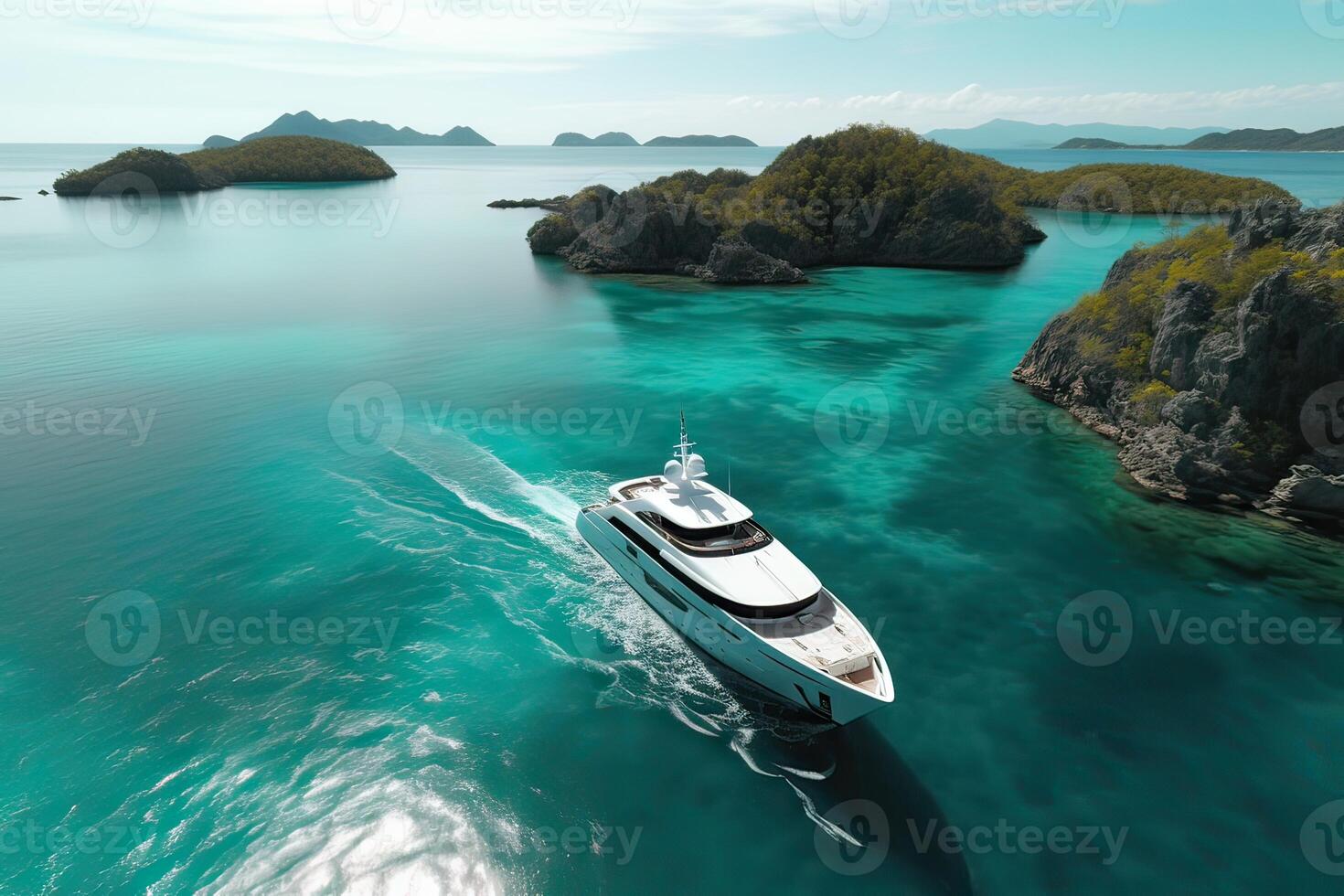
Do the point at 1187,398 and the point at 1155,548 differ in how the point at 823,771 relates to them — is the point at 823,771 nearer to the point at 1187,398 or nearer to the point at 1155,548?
the point at 1155,548

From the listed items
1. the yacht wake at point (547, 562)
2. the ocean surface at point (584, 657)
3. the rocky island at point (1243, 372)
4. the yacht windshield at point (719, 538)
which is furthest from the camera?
the rocky island at point (1243, 372)

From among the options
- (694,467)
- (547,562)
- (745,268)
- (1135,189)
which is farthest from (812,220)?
(1135,189)

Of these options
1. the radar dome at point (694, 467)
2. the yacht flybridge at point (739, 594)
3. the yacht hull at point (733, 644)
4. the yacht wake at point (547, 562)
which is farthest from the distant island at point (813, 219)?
the yacht hull at point (733, 644)

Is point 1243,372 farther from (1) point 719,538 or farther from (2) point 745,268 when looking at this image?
(2) point 745,268

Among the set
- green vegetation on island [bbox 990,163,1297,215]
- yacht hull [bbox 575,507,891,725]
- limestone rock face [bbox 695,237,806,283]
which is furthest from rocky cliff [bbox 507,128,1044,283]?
yacht hull [bbox 575,507,891,725]

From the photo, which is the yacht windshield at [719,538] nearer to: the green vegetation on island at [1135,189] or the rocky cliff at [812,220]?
the rocky cliff at [812,220]

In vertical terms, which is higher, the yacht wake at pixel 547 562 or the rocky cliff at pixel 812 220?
the rocky cliff at pixel 812 220

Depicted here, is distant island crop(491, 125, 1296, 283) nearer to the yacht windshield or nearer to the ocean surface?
the ocean surface
